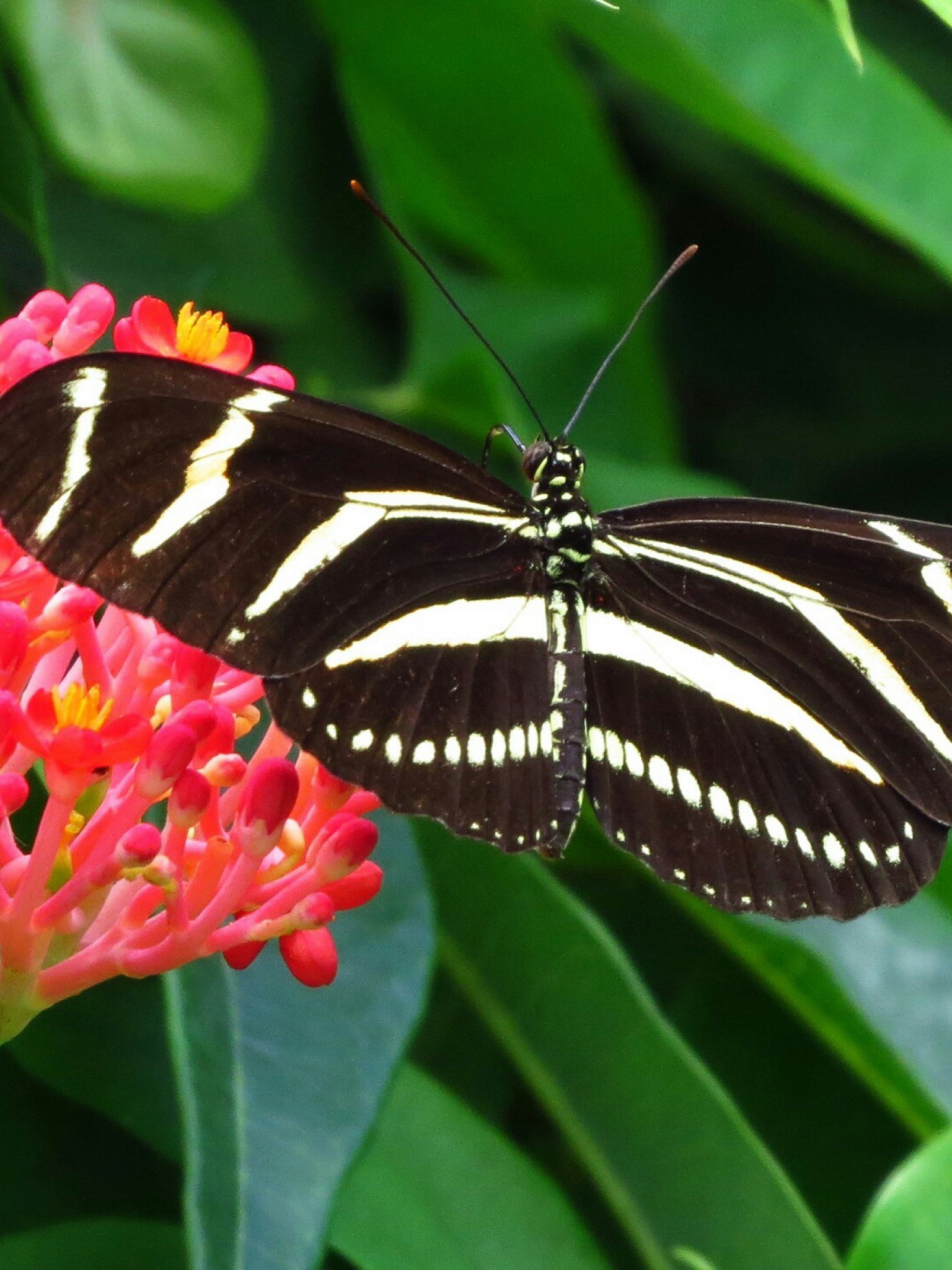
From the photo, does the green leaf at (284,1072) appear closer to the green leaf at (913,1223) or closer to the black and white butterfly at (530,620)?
the black and white butterfly at (530,620)

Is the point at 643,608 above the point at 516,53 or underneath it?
underneath

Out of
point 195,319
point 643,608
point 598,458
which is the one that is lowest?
point 643,608

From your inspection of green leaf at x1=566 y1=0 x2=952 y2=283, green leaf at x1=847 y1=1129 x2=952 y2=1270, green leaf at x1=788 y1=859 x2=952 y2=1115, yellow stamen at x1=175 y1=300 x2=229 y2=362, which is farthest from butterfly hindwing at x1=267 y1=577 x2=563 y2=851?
green leaf at x1=566 y1=0 x2=952 y2=283

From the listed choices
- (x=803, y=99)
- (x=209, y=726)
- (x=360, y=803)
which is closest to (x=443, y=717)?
(x=360, y=803)

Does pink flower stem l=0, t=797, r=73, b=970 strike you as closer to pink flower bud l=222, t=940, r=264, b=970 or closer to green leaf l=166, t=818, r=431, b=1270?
pink flower bud l=222, t=940, r=264, b=970

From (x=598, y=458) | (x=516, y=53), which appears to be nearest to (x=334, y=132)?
(x=516, y=53)

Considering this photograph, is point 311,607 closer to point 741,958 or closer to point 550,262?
point 741,958

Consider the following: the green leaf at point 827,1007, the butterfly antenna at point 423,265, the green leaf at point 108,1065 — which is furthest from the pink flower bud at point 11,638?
the green leaf at point 827,1007
